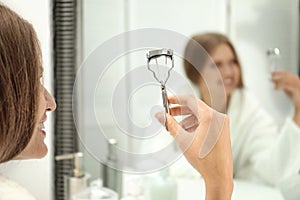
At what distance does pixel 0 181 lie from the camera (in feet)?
2.07

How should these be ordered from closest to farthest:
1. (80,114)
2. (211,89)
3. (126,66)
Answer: (211,89) → (126,66) → (80,114)

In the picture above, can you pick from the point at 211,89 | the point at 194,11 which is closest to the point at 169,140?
the point at 211,89

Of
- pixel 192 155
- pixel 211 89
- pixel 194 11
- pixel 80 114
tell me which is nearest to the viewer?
pixel 192 155

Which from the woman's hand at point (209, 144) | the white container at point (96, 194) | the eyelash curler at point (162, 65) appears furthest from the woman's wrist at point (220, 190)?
the white container at point (96, 194)

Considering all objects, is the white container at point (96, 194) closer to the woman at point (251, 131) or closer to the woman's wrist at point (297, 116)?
the woman at point (251, 131)

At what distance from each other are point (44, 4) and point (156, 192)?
1.49ft

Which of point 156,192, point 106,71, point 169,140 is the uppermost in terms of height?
point 106,71

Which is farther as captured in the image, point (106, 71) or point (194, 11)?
point (194, 11)

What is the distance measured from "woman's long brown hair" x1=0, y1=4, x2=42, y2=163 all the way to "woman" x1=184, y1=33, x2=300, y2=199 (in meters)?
0.41

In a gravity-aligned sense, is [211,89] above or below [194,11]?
below

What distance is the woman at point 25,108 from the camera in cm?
47

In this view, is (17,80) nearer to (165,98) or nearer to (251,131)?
(165,98)

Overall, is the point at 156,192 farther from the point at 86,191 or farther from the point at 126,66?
the point at 126,66

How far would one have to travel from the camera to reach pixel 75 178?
0.82m
